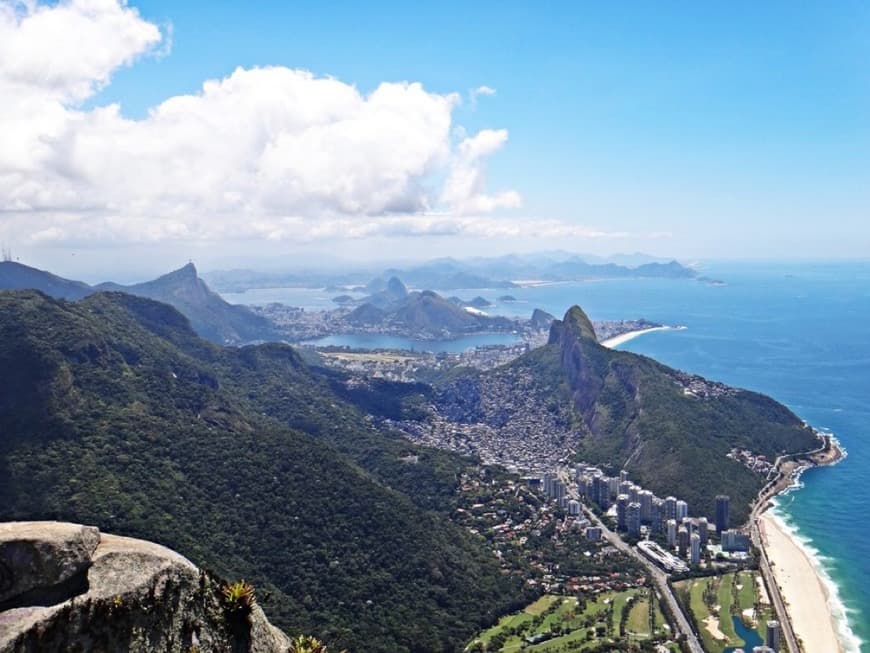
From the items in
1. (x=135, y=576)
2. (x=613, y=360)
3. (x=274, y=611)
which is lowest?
(x=274, y=611)

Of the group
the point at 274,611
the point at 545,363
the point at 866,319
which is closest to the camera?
the point at 274,611

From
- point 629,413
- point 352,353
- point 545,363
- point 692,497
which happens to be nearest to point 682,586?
point 692,497

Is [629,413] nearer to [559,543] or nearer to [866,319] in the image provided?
[559,543]

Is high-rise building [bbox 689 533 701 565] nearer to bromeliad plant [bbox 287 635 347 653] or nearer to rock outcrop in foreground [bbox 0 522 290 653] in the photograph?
bromeliad plant [bbox 287 635 347 653]

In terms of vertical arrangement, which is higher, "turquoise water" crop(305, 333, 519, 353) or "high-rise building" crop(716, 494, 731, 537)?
"turquoise water" crop(305, 333, 519, 353)

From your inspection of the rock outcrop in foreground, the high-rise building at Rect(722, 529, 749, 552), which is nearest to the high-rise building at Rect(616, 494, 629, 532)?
the high-rise building at Rect(722, 529, 749, 552)

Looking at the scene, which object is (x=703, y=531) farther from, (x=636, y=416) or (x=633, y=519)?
(x=636, y=416)

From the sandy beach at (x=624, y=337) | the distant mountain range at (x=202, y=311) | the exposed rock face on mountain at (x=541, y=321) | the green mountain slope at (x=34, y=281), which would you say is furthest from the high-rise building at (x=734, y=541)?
the distant mountain range at (x=202, y=311)
